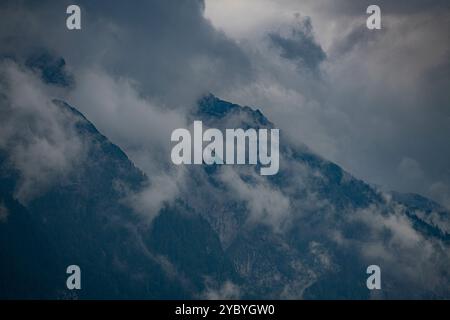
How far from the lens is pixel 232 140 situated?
4641 centimetres
